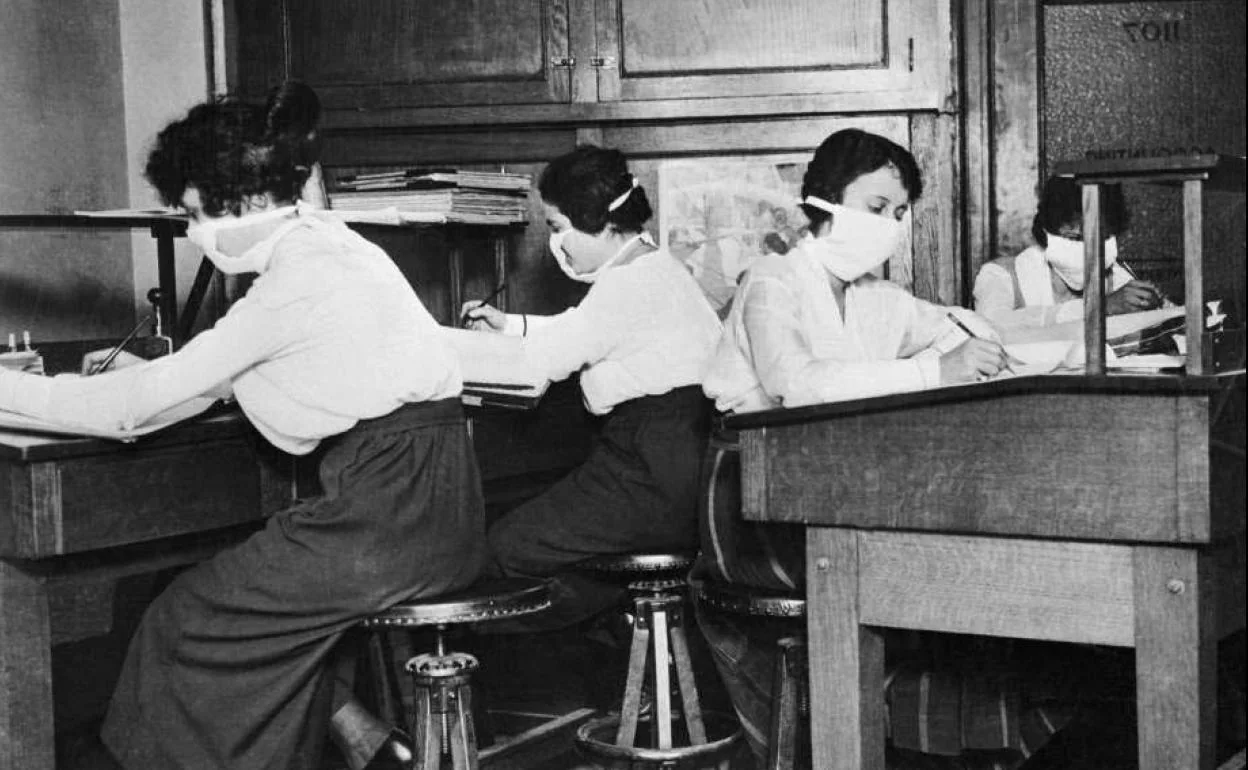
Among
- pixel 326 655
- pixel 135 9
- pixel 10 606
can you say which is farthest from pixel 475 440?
pixel 135 9

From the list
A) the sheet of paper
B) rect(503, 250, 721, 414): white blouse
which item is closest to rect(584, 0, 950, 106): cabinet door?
rect(503, 250, 721, 414): white blouse

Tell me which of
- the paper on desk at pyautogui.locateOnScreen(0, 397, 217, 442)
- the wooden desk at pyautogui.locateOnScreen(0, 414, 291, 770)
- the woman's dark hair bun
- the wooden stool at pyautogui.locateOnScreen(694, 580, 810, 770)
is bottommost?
the wooden stool at pyautogui.locateOnScreen(694, 580, 810, 770)

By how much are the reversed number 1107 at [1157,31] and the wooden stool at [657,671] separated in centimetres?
218

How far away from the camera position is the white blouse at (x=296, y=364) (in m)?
2.66

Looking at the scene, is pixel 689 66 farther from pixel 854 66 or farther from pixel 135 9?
pixel 135 9

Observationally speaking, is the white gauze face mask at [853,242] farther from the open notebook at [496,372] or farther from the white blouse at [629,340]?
the open notebook at [496,372]

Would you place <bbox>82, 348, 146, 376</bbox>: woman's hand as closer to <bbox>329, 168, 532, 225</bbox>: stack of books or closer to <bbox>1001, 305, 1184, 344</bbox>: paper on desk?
<bbox>329, 168, 532, 225</bbox>: stack of books

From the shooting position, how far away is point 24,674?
257 centimetres

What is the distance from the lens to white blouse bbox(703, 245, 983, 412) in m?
2.80

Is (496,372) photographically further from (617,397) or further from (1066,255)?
(1066,255)

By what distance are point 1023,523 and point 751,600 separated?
659mm

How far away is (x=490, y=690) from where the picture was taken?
442cm

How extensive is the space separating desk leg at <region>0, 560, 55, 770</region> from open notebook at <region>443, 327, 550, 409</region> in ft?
3.83

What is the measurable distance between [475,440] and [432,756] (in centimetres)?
121
